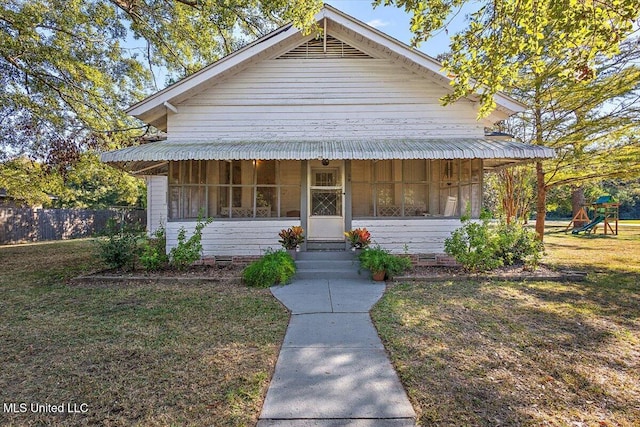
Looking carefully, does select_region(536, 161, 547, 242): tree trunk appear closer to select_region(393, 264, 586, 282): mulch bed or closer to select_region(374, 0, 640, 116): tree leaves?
select_region(393, 264, 586, 282): mulch bed

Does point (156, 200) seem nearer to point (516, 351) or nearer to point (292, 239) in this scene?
point (292, 239)

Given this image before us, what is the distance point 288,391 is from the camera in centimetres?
301

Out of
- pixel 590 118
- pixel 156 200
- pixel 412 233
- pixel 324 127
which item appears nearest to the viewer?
pixel 412 233

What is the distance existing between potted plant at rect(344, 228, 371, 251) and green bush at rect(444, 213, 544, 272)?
196cm

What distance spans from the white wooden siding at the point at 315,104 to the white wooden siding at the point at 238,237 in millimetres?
2388

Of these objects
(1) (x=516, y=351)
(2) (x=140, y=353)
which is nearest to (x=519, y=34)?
(1) (x=516, y=351)

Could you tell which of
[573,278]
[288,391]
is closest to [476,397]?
[288,391]

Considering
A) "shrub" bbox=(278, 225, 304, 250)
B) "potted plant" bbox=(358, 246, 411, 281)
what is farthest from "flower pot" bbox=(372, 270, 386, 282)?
"shrub" bbox=(278, 225, 304, 250)

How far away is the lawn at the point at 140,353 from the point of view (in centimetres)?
274

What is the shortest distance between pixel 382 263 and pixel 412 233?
6.87ft

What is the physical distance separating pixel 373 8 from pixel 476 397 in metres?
6.48

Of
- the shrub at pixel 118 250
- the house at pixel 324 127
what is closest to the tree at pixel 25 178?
the house at pixel 324 127

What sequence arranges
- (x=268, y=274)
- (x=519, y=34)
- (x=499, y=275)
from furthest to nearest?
(x=499, y=275), (x=268, y=274), (x=519, y=34)

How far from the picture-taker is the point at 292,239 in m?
8.24
